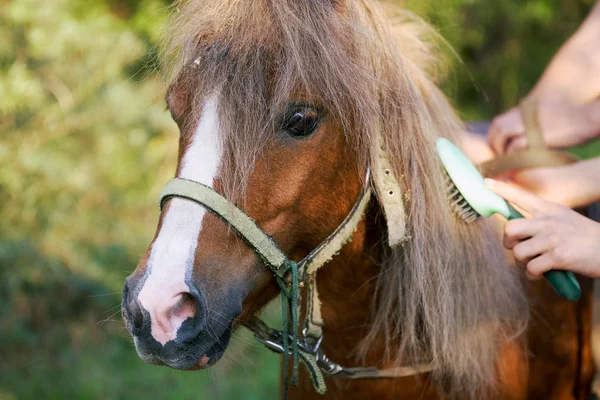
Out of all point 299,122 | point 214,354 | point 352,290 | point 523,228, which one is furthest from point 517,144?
point 214,354

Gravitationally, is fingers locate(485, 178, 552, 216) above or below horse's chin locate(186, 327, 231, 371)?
below

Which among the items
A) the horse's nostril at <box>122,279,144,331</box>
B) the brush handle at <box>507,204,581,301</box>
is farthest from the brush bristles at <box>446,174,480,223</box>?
the horse's nostril at <box>122,279,144,331</box>

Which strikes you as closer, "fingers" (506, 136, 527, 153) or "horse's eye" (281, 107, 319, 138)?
"horse's eye" (281, 107, 319, 138)

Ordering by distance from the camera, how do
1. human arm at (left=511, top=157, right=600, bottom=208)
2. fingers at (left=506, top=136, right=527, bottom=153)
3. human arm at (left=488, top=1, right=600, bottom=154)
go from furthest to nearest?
human arm at (left=488, top=1, right=600, bottom=154) → fingers at (left=506, top=136, right=527, bottom=153) → human arm at (left=511, top=157, right=600, bottom=208)

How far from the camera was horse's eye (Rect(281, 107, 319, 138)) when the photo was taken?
1.52 meters

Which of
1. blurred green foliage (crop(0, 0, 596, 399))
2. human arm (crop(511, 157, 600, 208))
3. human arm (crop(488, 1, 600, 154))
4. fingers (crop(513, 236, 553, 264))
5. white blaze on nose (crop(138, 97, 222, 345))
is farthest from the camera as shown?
blurred green foliage (crop(0, 0, 596, 399))

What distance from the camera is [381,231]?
5.82ft

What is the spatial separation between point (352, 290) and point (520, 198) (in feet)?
1.77

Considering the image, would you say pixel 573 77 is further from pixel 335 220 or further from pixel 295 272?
pixel 295 272

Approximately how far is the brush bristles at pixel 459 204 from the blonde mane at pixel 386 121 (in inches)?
1.1

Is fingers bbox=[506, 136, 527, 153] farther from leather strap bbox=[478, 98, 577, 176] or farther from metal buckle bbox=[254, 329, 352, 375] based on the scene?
metal buckle bbox=[254, 329, 352, 375]

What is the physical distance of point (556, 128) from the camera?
2.15 meters

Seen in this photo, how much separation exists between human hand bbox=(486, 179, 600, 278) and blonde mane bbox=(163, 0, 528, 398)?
0.20 meters

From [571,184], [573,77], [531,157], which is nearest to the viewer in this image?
[571,184]
